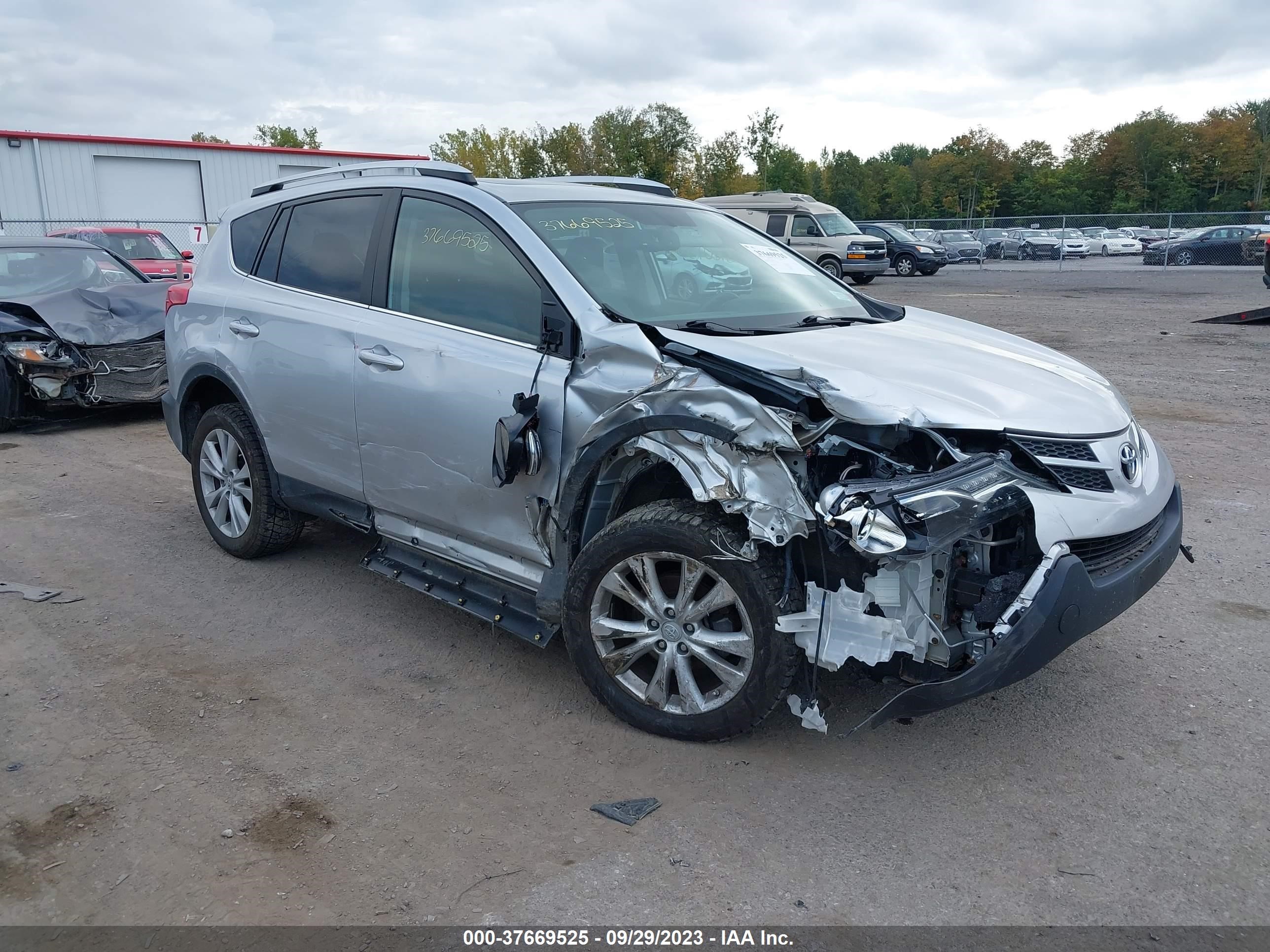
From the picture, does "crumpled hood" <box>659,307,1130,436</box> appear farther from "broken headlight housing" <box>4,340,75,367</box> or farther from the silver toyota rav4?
"broken headlight housing" <box>4,340,75,367</box>

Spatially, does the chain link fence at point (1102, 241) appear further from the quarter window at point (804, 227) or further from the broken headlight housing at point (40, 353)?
the broken headlight housing at point (40, 353)

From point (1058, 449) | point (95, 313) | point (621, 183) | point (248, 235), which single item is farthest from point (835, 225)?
point (1058, 449)

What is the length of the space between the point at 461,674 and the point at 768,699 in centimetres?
144

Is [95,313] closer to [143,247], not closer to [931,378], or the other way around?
[931,378]

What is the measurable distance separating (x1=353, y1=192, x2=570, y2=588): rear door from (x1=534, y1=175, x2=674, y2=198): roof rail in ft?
2.90

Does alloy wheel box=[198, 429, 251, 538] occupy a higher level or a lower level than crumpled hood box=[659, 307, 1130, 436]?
lower

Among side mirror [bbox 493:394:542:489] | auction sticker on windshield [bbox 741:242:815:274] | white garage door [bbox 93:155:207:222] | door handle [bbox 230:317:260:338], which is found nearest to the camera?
side mirror [bbox 493:394:542:489]

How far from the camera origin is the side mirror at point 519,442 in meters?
3.59

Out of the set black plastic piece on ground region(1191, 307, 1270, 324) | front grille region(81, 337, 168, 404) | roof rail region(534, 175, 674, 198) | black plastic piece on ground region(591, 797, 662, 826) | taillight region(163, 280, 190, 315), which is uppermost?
roof rail region(534, 175, 674, 198)

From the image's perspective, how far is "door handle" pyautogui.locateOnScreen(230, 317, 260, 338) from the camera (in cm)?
A: 492

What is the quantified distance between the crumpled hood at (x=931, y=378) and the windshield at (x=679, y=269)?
1.00 feet

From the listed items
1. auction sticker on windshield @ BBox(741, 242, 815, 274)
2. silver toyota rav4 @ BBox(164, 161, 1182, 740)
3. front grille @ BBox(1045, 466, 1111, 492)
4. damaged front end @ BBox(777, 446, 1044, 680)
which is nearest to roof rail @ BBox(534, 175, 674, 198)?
silver toyota rav4 @ BBox(164, 161, 1182, 740)

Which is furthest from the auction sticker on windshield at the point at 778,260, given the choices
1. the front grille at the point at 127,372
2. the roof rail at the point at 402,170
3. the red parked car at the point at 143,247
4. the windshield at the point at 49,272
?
the red parked car at the point at 143,247

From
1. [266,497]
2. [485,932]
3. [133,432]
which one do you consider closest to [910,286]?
[133,432]
